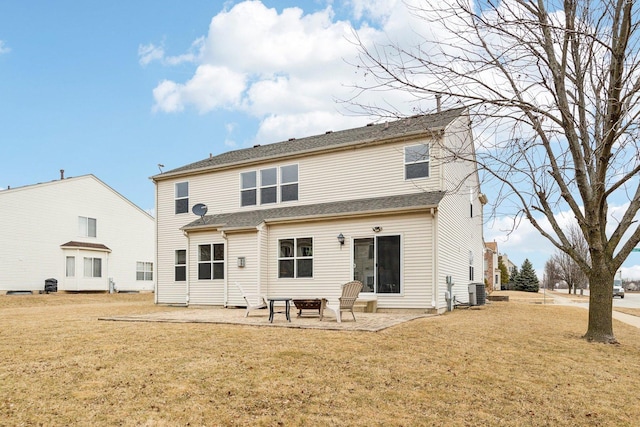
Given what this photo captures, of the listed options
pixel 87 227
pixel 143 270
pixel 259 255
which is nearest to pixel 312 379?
pixel 259 255

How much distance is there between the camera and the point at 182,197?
771 inches

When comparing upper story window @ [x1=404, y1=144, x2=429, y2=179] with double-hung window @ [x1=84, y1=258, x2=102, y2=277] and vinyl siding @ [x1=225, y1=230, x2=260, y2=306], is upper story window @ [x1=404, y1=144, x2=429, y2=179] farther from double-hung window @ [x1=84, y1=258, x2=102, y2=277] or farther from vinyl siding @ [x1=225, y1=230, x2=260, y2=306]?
double-hung window @ [x1=84, y1=258, x2=102, y2=277]

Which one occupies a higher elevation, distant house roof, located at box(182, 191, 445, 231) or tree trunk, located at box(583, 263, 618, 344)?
distant house roof, located at box(182, 191, 445, 231)

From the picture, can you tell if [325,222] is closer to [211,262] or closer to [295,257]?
[295,257]

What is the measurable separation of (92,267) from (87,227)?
9.27 ft

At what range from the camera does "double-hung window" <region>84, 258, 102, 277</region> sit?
29719mm

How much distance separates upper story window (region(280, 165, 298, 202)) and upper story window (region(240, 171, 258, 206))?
4.10 feet

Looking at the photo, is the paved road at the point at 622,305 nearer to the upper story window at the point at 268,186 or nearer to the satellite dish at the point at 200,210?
the upper story window at the point at 268,186

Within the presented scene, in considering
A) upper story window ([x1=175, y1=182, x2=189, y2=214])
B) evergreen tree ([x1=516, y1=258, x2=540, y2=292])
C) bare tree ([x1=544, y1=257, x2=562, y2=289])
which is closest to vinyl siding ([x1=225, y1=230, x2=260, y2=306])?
upper story window ([x1=175, y1=182, x2=189, y2=214])

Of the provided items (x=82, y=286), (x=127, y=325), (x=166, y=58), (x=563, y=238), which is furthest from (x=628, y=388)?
(x=82, y=286)

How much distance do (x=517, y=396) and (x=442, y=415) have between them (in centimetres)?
124

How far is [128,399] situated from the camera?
5051 mm

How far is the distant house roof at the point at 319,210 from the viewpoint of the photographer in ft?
44.9

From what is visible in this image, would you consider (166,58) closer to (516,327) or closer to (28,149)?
(28,149)
